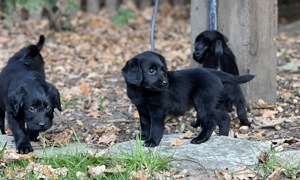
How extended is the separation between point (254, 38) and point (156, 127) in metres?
2.12

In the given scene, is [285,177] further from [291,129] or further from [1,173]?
[1,173]

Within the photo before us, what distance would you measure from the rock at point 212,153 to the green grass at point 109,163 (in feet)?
0.42

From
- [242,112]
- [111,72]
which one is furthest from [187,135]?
[111,72]

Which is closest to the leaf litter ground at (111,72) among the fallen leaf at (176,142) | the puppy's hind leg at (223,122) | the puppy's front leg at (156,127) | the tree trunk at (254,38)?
the tree trunk at (254,38)

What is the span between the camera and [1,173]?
587cm

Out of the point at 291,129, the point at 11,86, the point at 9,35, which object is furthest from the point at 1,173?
the point at 9,35

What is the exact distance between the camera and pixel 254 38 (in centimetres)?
776

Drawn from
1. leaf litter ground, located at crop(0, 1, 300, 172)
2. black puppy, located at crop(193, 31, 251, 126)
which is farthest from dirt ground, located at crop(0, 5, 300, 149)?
black puppy, located at crop(193, 31, 251, 126)

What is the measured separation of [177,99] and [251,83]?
1.81 meters

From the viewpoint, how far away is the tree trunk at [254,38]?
769cm

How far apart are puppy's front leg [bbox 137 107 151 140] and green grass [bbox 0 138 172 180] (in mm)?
573

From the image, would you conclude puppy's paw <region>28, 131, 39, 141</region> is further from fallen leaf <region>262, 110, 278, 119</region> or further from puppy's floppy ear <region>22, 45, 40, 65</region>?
fallen leaf <region>262, 110, 278, 119</region>

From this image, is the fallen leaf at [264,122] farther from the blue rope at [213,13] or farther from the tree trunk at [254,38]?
the blue rope at [213,13]

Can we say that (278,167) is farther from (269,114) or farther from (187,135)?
(269,114)
